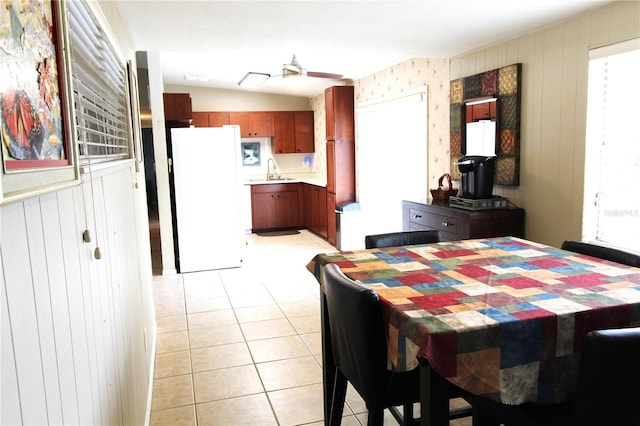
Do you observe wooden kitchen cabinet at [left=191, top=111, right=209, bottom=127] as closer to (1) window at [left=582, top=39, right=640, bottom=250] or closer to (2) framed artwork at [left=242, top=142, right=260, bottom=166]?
Result: (2) framed artwork at [left=242, top=142, right=260, bottom=166]

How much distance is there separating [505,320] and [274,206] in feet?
21.8

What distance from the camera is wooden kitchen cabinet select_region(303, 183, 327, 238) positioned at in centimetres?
702

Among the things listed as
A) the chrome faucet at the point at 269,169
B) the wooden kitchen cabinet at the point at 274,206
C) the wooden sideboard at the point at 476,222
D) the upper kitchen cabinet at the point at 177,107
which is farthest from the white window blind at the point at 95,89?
the chrome faucet at the point at 269,169

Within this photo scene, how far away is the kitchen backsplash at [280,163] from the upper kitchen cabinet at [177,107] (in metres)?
1.91

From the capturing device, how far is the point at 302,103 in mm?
8547

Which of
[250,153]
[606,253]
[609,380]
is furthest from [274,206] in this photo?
[609,380]

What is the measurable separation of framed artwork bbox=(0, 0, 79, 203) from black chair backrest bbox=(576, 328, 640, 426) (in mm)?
1337

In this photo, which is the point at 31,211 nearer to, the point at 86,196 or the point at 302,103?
the point at 86,196

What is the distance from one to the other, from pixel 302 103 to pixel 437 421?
7.55 m

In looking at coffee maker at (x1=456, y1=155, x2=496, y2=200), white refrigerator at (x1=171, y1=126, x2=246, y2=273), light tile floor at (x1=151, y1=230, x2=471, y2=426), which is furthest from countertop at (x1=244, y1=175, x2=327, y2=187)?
coffee maker at (x1=456, y1=155, x2=496, y2=200)

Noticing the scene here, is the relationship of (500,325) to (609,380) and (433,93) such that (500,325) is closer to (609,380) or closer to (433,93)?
(609,380)

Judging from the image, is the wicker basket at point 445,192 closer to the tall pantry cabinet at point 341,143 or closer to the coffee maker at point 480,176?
the coffee maker at point 480,176

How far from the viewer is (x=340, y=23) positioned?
128 inches

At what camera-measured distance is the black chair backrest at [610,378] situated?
49.1 inches
